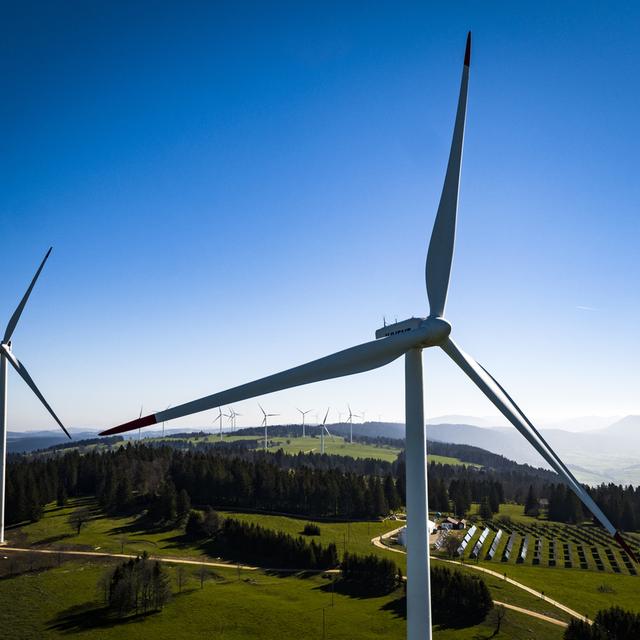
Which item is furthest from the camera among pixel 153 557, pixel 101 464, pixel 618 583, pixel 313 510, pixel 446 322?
pixel 101 464

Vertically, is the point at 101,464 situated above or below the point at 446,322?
below

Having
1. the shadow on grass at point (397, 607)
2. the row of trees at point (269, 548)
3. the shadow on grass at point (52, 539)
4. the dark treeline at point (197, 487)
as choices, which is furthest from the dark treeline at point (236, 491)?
the shadow on grass at point (397, 607)

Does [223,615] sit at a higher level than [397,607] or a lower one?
higher

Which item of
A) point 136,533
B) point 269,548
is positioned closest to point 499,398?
point 269,548

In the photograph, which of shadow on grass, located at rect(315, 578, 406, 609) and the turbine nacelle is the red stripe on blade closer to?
the turbine nacelle

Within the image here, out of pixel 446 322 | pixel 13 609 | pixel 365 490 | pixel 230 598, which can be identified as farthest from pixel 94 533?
pixel 446 322

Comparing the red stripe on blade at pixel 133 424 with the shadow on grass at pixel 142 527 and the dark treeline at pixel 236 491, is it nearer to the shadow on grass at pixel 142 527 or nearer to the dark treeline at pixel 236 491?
the shadow on grass at pixel 142 527

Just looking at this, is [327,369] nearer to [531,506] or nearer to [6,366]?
[6,366]

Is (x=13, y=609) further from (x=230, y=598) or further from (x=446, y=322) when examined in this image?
(x=446, y=322)
